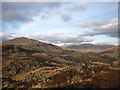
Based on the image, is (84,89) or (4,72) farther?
(4,72)

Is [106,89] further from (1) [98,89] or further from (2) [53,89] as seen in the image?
(2) [53,89]

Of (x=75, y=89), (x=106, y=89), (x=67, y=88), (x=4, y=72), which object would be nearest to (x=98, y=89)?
(x=106, y=89)

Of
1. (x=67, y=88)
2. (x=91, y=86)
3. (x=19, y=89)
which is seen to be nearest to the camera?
(x=91, y=86)

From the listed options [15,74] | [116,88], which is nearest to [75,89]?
[116,88]

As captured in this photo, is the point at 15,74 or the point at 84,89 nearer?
the point at 84,89

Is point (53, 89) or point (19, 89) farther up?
point (53, 89)

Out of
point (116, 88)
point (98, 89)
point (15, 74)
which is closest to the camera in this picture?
point (116, 88)

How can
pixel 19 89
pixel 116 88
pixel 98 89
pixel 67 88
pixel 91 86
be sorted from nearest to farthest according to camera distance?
pixel 116 88, pixel 98 89, pixel 91 86, pixel 67 88, pixel 19 89

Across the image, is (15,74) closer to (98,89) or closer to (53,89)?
(53,89)


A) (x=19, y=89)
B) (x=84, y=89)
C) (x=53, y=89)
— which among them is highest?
(x=84, y=89)
